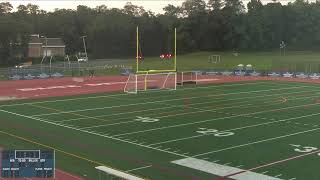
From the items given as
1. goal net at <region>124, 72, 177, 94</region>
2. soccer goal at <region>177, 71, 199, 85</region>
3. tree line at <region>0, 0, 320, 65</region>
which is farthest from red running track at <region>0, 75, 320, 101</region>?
tree line at <region>0, 0, 320, 65</region>

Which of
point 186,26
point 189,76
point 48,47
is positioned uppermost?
point 186,26

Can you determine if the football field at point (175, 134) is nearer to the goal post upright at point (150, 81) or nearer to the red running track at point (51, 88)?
the red running track at point (51, 88)

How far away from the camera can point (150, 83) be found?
40.0 metres

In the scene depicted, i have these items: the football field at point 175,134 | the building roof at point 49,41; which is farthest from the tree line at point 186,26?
the football field at point 175,134

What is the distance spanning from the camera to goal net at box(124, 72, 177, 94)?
→ 35497 millimetres

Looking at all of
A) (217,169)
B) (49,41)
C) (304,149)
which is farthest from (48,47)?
(217,169)

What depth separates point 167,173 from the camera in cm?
1313

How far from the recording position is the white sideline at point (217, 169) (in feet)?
41.9

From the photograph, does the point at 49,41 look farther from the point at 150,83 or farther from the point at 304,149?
the point at 304,149
